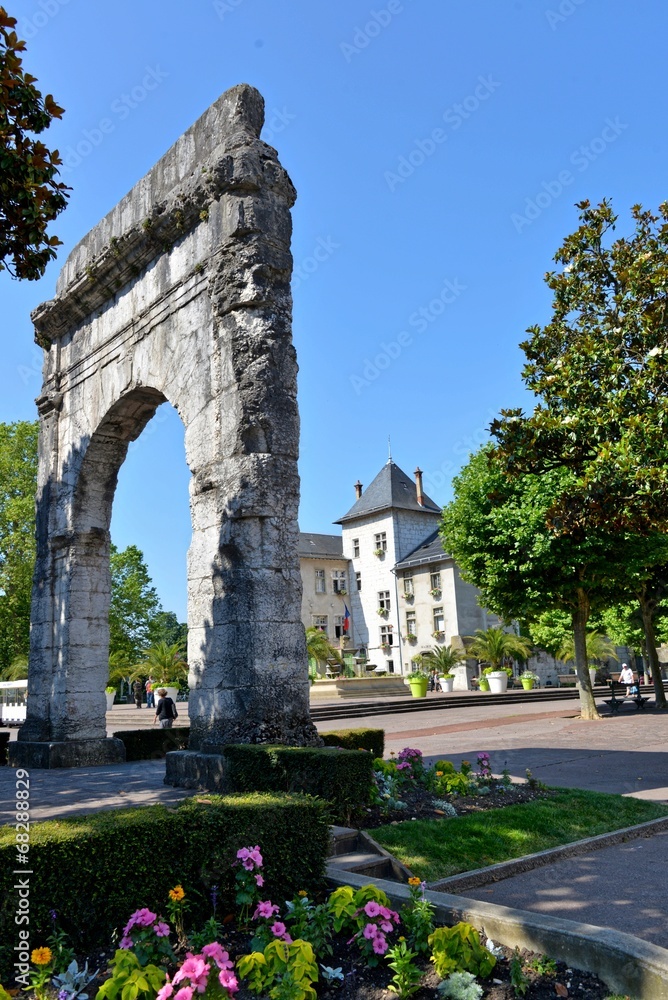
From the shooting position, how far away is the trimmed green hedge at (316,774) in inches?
236

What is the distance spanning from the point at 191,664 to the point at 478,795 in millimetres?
3074

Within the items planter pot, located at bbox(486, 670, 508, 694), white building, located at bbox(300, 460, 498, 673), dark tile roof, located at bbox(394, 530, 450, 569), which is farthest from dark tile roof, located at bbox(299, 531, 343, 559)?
planter pot, located at bbox(486, 670, 508, 694)

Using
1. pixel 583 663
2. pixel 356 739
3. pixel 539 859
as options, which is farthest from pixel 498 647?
pixel 539 859

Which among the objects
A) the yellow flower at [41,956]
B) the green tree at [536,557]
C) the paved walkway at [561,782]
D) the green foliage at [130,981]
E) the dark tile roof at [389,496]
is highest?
the dark tile roof at [389,496]

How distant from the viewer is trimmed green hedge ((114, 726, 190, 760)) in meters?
11.1

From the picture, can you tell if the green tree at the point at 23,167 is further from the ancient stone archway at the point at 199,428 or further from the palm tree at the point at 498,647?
the palm tree at the point at 498,647

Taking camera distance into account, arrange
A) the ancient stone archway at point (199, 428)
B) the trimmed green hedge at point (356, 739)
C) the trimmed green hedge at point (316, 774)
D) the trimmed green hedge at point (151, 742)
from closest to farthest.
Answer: the trimmed green hedge at point (316, 774)
the ancient stone archway at point (199, 428)
the trimmed green hedge at point (356, 739)
the trimmed green hedge at point (151, 742)

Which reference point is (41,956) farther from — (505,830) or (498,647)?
(498,647)

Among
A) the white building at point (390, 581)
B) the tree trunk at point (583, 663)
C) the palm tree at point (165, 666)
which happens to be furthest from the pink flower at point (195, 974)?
the white building at point (390, 581)

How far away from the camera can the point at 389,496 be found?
50.2 m

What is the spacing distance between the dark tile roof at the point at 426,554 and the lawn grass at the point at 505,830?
1460 inches

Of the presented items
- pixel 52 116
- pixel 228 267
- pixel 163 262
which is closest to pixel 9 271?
pixel 52 116

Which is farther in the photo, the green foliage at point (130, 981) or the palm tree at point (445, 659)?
the palm tree at point (445, 659)

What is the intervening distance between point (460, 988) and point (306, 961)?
62 cm
